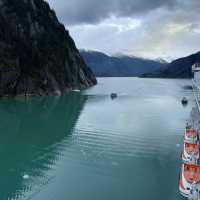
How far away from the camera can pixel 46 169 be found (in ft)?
147

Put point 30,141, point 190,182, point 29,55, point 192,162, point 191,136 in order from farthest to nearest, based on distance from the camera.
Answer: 1. point 29,55
2. point 30,141
3. point 191,136
4. point 192,162
5. point 190,182

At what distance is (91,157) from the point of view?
50.4 metres

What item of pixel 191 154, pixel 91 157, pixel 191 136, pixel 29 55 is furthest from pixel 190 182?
pixel 29 55

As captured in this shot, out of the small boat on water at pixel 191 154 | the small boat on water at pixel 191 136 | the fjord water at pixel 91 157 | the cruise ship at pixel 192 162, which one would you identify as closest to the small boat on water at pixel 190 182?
the cruise ship at pixel 192 162

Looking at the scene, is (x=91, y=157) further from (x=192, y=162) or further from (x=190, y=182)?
(x=190, y=182)

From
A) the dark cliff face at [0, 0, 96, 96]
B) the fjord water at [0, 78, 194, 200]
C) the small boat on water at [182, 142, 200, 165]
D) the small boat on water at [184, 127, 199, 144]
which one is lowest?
the fjord water at [0, 78, 194, 200]

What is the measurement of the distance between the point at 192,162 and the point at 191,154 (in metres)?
2.96

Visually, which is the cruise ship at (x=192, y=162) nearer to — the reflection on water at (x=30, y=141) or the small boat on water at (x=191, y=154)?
the small boat on water at (x=191, y=154)

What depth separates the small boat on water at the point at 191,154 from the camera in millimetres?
42438

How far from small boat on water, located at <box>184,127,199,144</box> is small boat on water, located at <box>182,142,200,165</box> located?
7.81ft

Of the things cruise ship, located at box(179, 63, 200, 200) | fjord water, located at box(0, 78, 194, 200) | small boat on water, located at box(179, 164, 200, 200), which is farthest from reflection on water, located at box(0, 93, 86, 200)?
cruise ship, located at box(179, 63, 200, 200)

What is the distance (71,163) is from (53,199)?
507 inches

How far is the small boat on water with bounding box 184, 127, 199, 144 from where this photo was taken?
51316 millimetres

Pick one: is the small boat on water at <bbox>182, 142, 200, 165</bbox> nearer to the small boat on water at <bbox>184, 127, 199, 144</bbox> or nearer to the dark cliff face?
the small boat on water at <bbox>184, 127, 199, 144</bbox>
